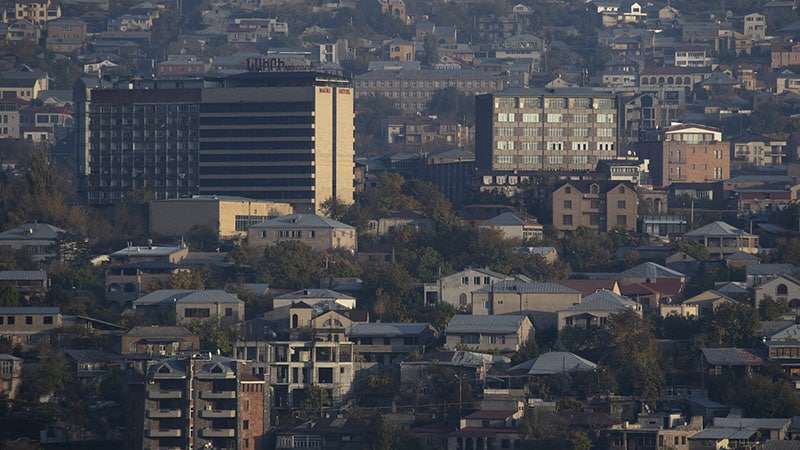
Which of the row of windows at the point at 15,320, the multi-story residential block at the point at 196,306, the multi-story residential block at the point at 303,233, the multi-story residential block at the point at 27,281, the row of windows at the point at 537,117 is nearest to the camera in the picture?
the row of windows at the point at 15,320

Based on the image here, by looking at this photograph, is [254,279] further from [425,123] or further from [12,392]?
[425,123]

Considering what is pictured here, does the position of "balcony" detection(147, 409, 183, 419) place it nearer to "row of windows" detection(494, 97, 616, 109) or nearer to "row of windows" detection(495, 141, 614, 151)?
"row of windows" detection(495, 141, 614, 151)

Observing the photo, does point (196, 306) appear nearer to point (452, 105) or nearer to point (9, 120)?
point (9, 120)

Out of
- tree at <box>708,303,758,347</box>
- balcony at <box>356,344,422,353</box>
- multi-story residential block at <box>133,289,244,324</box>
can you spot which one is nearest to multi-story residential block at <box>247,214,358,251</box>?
multi-story residential block at <box>133,289,244,324</box>

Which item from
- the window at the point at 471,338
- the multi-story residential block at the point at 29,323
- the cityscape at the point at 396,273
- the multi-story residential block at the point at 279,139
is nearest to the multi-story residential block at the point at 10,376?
the cityscape at the point at 396,273

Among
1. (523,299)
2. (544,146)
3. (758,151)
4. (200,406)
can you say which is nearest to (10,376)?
(200,406)

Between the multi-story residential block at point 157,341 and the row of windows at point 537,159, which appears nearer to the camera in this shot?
the multi-story residential block at point 157,341

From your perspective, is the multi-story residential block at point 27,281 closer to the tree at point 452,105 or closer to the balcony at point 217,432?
the balcony at point 217,432

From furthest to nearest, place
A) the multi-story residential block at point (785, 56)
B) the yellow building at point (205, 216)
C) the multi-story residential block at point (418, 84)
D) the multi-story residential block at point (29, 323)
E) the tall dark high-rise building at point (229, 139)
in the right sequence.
Answer: the multi-story residential block at point (785, 56)
the multi-story residential block at point (418, 84)
the tall dark high-rise building at point (229, 139)
the yellow building at point (205, 216)
the multi-story residential block at point (29, 323)

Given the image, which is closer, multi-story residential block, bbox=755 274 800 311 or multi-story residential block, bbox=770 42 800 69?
multi-story residential block, bbox=755 274 800 311
